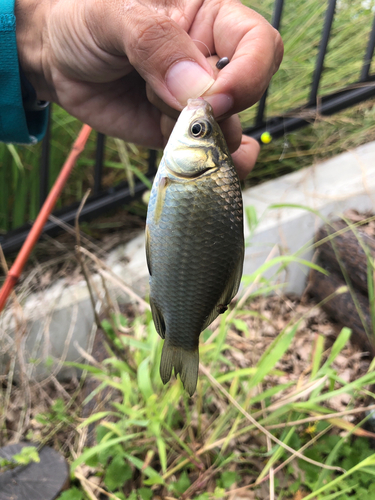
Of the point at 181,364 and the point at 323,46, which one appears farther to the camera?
the point at 323,46

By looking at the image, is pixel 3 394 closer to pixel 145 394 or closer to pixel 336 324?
pixel 145 394

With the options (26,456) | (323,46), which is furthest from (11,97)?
(323,46)

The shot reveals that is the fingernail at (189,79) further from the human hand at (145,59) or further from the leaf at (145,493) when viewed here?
the leaf at (145,493)

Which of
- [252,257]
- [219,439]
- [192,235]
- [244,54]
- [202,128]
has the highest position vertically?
[244,54]

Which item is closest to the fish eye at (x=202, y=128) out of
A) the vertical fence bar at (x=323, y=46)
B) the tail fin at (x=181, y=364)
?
the tail fin at (x=181, y=364)

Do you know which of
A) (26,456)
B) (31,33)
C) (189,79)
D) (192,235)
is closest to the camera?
(192,235)

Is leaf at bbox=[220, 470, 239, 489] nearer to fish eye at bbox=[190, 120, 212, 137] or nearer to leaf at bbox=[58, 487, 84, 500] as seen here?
leaf at bbox=[58, 487, 84, 500]

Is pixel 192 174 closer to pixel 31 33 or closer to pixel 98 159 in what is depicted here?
pixel 31 33
